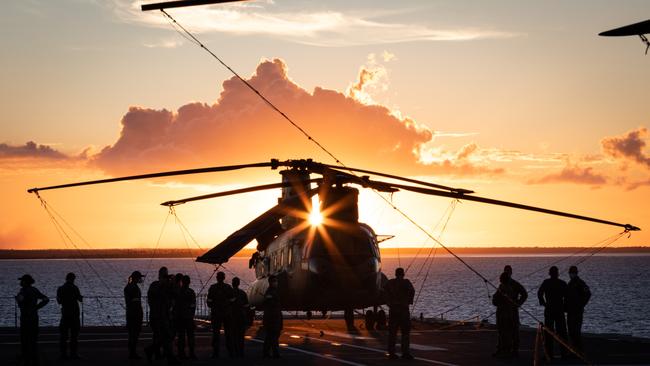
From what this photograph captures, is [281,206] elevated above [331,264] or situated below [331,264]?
above

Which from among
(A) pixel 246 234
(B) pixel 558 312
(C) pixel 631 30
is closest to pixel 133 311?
(A) pixel 246 234

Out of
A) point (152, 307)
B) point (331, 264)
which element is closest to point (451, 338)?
point (331, 264)

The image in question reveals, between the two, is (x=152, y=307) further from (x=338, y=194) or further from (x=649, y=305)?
(x=649, y=305)

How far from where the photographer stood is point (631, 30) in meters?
14.3

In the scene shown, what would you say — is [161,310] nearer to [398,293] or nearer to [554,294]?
[398,293]

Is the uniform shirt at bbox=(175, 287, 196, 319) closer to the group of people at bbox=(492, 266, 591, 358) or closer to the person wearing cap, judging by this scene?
the person wearing cap

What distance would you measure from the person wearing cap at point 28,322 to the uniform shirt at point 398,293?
8.34m

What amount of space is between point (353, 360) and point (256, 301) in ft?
48.2

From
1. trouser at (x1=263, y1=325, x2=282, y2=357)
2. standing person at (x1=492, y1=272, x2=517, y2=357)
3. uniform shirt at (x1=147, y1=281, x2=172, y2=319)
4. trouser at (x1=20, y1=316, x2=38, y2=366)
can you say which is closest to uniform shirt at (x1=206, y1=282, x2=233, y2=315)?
trouser at (x1=263, y1=325, x2=282, y2=357)

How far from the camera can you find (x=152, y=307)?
24281mm

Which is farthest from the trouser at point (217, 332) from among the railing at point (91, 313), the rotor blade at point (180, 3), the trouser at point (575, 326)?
the railing at point (91, 313)

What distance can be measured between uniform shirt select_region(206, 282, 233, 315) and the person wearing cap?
493 centimetres

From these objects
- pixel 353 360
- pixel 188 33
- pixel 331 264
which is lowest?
pixel 353 360

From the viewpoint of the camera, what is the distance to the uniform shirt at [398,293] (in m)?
24.9
